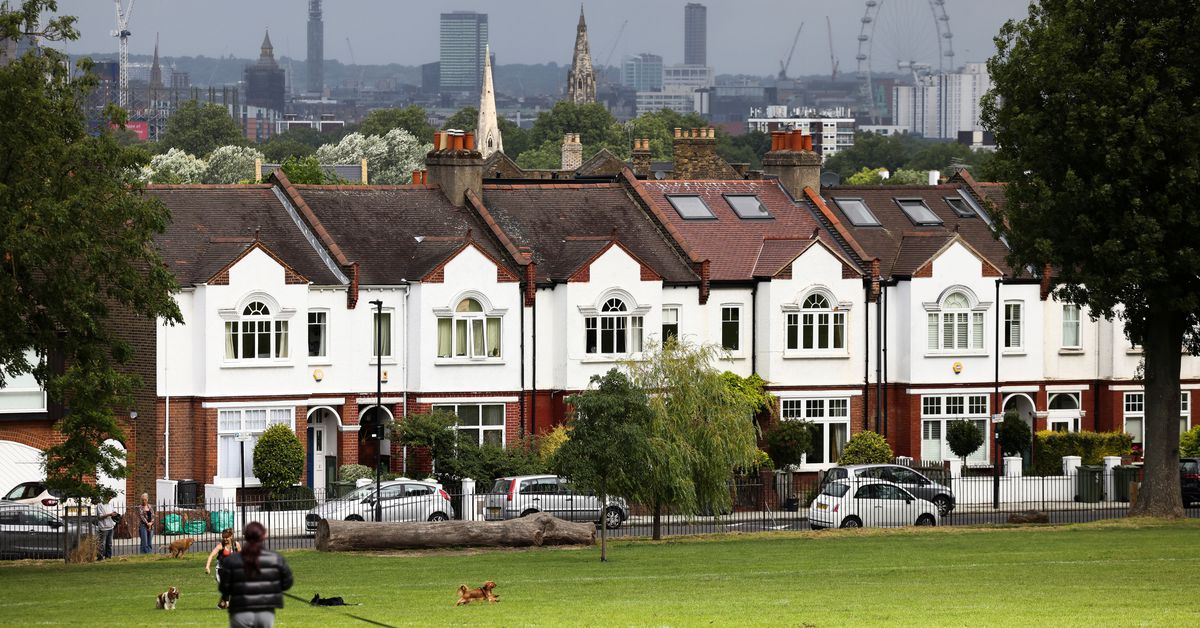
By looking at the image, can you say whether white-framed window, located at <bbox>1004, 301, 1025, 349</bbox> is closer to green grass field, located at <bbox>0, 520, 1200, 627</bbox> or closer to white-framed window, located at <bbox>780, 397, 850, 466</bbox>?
white-framed window, located at <bbox>780, 397, 850, 466</bbox>

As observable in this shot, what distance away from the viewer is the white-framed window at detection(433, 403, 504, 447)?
2552 inches

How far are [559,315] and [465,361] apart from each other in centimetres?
331

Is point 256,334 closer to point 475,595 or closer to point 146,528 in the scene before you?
point 146,528

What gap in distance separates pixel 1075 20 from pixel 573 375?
20048 mm

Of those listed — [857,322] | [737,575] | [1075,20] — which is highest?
[1075,20]

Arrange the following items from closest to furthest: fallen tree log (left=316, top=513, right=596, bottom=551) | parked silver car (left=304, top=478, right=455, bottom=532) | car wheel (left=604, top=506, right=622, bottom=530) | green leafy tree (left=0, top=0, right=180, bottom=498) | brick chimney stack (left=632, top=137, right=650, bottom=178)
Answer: green leafy tree (left=0, top=0, right=180, bottom=498) → fallen tree log (left=316, top=513, right=596, bottom=551) → parked silver car (left=304, top=478, right=455, bottom=532) → car wheel (left=604, top=506, right=622, bottom=530) → brick chimney stack (left=632, top=137, right=650, bottom=178)

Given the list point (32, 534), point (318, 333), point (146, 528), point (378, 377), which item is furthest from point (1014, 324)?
point (32, 534)

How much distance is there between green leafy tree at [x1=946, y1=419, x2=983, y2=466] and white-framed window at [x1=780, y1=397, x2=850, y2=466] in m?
3.28

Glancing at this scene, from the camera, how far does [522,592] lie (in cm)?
3934

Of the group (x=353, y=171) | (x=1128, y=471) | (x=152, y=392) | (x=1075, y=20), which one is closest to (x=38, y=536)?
(x=152, y=392)

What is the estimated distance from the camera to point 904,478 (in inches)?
→ 2406

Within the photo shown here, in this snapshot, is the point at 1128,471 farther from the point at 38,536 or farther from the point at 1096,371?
the point at 38,536

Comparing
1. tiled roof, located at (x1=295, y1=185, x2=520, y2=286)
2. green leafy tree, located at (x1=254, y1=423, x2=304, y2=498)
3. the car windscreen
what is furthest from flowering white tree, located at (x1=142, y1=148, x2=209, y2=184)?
the car windscreen

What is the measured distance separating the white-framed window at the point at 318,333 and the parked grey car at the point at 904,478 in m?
15.1
